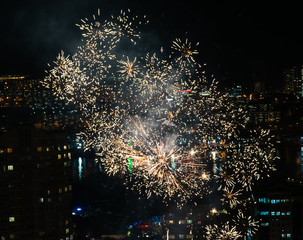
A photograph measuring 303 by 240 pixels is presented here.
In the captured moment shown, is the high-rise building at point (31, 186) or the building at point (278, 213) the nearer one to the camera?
the high-rise building at point (31, 186)

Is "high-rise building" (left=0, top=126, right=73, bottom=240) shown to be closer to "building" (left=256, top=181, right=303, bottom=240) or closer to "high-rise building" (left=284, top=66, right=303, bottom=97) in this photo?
"building" (left=256, top=181, right=303, bottom=240)

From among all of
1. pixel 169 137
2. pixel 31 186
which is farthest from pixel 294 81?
pixel 31 186

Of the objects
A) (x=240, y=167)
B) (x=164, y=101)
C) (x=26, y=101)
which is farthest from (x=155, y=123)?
(x=26, y=101)

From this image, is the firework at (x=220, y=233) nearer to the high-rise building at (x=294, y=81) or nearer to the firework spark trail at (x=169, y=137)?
the firework spark trail at (x=169, y=137)

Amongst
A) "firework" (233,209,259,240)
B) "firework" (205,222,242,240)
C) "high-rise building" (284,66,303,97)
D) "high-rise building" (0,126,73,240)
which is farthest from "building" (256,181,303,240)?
"high-rise building" (284,66,303,97)

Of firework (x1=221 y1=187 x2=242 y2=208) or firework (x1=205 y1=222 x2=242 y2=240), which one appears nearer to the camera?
firework (x1=205 y1=222 x2=242 y2=240)

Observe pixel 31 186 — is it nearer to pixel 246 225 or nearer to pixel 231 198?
pixel 246 225

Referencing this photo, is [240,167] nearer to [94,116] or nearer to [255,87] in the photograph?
[94,116]

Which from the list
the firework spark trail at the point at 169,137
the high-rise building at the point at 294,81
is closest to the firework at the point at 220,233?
the firework spark trail at the point at 169,137

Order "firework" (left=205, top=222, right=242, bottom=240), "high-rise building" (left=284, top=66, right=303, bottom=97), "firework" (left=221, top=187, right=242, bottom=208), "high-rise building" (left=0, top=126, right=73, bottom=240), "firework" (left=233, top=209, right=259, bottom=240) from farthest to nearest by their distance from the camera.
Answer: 1. "high-rise building" (left=284, top=66, right=303, bottom=97)
2. "firework" (left=221, top=187, right=242, bottom=208)
3. "firework" (left=233, top=209, right=259, bottom=240)
4. "firework" (left=205, top=222, right=242, bottom=240)
5. "high-rise building" (left=0, top=126, right=73, bottom=240)

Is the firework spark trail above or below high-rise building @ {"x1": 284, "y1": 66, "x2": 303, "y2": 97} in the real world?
below

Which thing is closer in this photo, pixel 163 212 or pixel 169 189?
pixel 163 212
